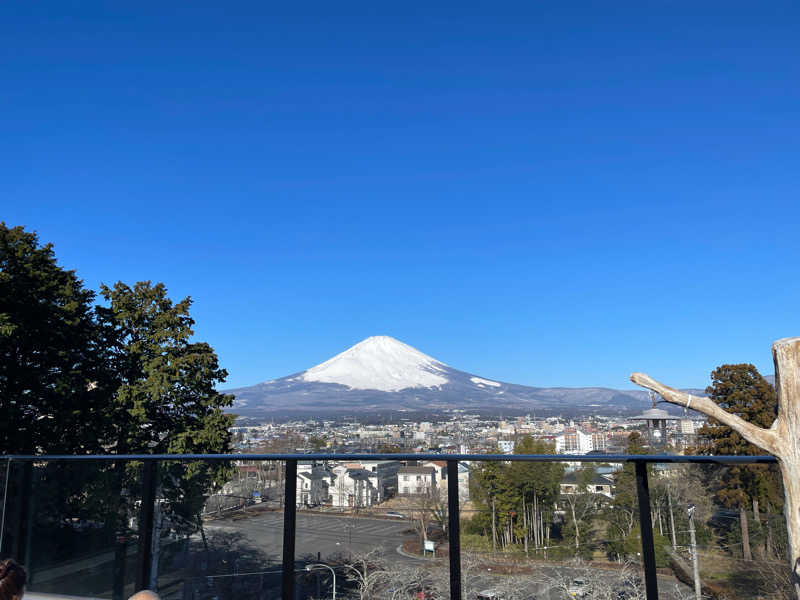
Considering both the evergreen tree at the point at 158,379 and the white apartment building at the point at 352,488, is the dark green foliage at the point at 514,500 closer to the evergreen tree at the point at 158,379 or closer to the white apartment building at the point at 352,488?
the white apartment building at the point at 352,488

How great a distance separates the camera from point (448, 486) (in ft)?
7.85

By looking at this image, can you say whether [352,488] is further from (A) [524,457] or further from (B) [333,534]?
(A) [524,457]

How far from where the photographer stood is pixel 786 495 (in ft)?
6.03

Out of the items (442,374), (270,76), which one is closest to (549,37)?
(270,76)

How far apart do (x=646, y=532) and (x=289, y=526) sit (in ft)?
5.29

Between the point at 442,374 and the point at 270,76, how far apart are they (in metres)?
115

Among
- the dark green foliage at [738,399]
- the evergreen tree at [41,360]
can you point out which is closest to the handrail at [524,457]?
the evergreen tree at [41,360]

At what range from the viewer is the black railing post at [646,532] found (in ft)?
6.88

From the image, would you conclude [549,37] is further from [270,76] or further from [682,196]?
[682,196]

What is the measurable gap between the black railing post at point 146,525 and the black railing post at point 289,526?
82cm

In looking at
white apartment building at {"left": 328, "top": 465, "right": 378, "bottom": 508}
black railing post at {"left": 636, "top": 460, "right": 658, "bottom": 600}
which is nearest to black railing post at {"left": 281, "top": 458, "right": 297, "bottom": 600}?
white apartment building at {"left": 328, "top": 465, "right": 378, "bottom": 508}

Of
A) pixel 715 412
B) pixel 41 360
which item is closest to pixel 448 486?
pixel 715 412

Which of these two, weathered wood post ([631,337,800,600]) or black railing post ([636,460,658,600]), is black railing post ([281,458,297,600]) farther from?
weathered wood post ([631,337,800,600])

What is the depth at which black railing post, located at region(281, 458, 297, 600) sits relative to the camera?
8.26 feet
